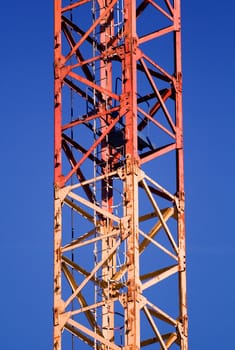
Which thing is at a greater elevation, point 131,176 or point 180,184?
point 131,176

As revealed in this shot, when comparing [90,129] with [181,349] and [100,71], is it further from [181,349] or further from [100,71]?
[181,349]

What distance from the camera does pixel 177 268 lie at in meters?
48.6

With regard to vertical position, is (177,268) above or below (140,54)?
below

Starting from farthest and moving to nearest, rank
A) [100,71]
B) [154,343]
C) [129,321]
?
[100,71] → [154,343] → [129,321]

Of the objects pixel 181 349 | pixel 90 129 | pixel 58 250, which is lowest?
pixel 181 349

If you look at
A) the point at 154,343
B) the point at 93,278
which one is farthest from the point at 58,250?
the point at 154,343

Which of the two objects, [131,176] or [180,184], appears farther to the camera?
[180,184]

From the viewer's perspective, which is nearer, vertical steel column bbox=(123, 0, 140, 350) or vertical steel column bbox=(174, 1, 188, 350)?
vertical steel column bbox=(123, 0, 140, 350)

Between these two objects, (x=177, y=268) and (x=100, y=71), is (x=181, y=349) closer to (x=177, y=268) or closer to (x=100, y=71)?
(x=177, y=268)

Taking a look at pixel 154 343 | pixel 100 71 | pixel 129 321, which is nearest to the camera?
pixel 129 321

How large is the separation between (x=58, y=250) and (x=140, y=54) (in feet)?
25.4

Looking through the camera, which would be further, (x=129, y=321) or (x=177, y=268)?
(x=177, y=268)

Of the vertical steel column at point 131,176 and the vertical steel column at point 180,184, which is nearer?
the vertical steel column at point 131,176

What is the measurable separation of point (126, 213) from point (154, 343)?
5268 mm
